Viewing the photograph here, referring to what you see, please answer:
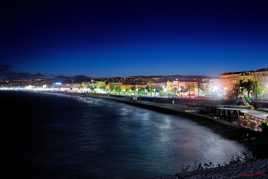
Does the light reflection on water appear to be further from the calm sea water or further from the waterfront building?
the waterfront building

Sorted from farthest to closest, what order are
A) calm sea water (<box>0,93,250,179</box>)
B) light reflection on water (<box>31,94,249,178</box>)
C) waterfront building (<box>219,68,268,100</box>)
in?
waterfront building (<box>219,68,268,100</box>), light reflection on water (<box>31,94,249,178</box>), calm sea water (<box>0,93,250,179</box>)

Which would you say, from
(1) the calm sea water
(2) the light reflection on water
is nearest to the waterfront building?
(1) the calm sea water

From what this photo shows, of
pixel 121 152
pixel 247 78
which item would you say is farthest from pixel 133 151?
pixel 247 78

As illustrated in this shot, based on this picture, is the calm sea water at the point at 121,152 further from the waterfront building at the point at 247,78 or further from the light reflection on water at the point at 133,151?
the waterfront building at the point at 247,78

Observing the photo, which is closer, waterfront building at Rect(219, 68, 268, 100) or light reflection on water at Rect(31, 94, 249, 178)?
light reflection on water at Rect(31, 94, 249, 178)

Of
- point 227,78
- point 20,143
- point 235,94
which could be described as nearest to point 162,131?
point 20,143

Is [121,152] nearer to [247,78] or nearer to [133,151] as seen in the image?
[133,151]

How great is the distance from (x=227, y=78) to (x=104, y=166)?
140727 millimetres

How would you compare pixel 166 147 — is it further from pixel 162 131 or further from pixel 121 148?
pixel 162 131

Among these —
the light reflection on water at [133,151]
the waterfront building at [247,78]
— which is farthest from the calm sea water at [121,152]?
the waterfront building at [247,78]

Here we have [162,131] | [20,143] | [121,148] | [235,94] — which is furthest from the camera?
[235,94]

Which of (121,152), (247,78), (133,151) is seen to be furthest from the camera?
(247,78)

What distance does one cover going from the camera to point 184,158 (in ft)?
100

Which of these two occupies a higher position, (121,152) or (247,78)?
(247,78)
